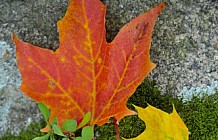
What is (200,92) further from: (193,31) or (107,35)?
(107,35)

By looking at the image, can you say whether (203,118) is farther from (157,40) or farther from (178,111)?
(157,40)

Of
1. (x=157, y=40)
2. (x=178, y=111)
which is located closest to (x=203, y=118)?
(x=178, y=111)

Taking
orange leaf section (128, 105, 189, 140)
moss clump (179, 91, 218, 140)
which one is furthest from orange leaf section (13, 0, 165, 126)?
moss clump (179, 91, 218, 140)

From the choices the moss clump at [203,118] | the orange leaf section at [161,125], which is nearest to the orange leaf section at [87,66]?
the orange leaf section at [161,125]

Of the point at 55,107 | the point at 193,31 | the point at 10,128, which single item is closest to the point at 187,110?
the point at 193,31

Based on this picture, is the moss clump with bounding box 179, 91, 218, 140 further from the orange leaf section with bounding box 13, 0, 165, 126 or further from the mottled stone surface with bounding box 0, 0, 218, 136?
the orange leaf section with bounding box 13, 0, 165, 126
